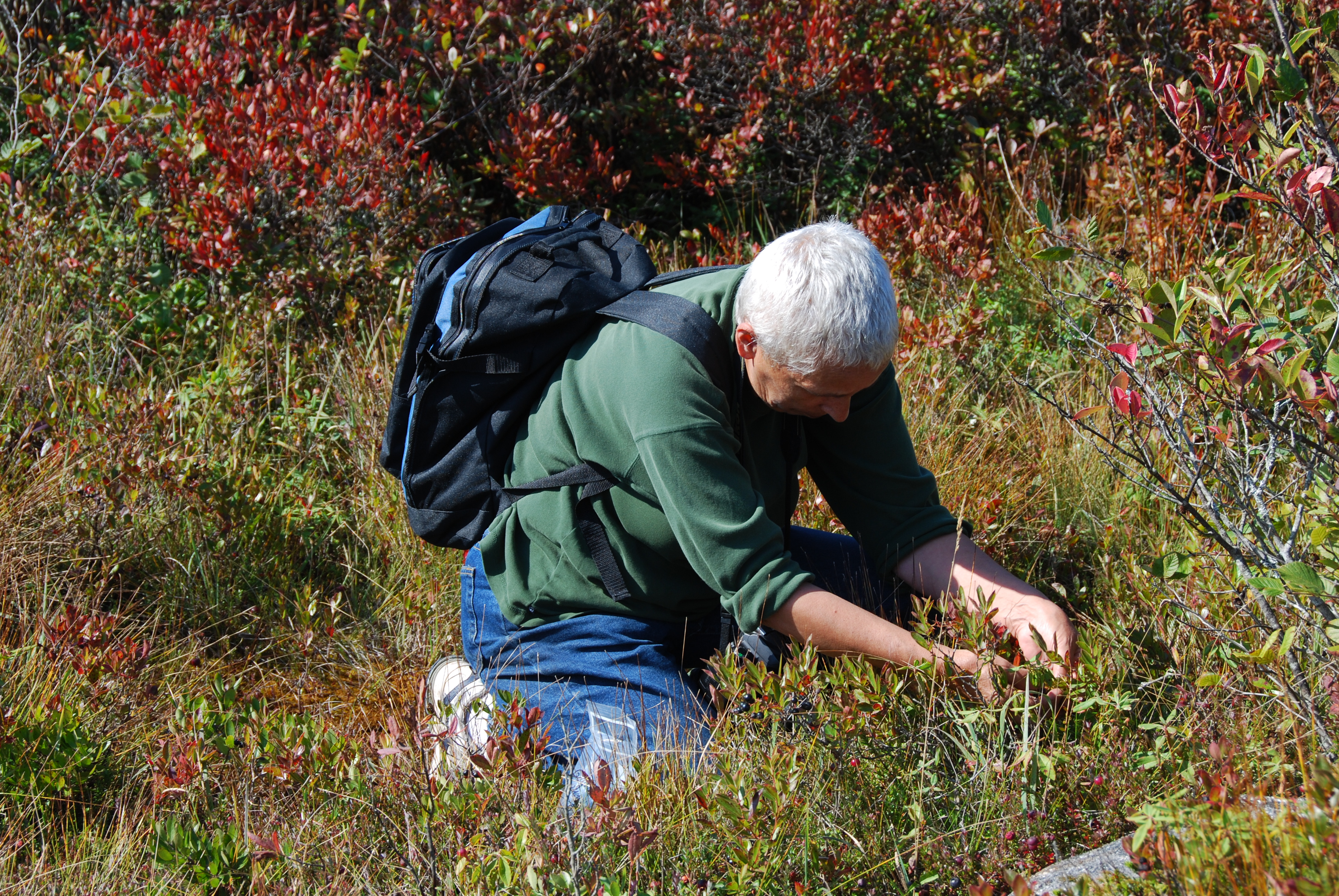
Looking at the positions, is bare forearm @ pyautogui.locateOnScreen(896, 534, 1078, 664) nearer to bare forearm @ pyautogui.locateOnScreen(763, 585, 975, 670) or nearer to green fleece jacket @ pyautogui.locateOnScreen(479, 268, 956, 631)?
green fleece jacket @ pyautogui.locateOnScreen(479, 268, 956, 631)

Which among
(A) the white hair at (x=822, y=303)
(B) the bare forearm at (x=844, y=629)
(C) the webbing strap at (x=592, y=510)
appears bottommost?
(B) the bare forearm at (x=844, y=629)

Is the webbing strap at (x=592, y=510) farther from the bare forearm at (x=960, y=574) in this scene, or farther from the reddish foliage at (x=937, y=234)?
the reddish foliage at (x=937, y=234)

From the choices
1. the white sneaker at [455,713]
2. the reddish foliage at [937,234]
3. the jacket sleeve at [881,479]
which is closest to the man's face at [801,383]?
the jacket sleeve at [881,479]

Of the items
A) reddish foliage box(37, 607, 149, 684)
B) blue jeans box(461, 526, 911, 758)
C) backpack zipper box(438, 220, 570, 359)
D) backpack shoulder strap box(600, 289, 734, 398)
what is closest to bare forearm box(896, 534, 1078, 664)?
blue jeans box(461, 526, 911, 758)

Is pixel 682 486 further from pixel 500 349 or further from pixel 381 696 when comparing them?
pixel 381 696

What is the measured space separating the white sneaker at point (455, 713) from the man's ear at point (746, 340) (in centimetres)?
95

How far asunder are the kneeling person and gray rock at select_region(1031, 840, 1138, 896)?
409 mm

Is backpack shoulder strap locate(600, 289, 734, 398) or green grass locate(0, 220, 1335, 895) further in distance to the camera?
backpack shoulder strap locate(600, 289, 734, 398)

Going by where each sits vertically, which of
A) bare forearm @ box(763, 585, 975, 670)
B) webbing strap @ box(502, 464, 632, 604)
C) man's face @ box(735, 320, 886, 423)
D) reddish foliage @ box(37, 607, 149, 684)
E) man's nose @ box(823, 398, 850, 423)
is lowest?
reddish foliage @ box(37, 607, 149, 684)

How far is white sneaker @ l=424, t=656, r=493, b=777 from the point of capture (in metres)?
2.26

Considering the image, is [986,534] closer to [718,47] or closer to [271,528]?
[271,528]

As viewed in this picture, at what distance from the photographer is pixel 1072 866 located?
1.88 m

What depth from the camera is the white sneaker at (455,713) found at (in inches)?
88.9

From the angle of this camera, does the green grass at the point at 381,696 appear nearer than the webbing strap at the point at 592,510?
Yes
